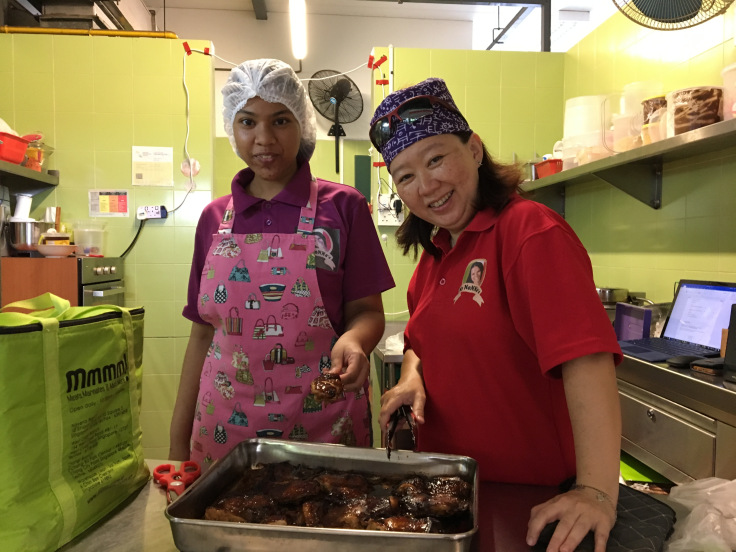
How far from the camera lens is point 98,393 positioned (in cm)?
97

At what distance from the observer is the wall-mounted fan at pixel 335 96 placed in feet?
15.6

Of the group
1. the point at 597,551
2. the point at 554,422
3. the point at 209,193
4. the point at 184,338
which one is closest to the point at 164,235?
the point at 209,193

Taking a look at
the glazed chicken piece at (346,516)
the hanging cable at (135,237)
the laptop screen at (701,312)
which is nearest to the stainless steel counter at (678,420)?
the laptop screen at (701,312)

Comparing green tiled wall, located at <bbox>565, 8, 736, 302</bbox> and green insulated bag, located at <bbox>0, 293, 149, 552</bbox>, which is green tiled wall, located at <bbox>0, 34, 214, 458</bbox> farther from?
green insulated bag, located at <bbox>0, 293, 149, 552</bbox>

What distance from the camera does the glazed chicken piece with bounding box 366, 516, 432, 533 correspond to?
83 centimetres

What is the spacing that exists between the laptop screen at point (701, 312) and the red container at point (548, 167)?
130 centimetres

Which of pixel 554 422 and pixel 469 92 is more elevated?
pixel 469 92

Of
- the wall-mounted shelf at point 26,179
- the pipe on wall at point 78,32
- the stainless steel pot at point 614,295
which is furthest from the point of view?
the pipe on wall at point 78,32

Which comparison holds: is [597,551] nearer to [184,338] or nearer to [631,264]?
[631,264]

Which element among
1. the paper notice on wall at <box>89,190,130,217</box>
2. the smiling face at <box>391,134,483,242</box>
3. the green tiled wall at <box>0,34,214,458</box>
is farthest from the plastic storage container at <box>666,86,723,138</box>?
the paper notice on wall at <box>89,190,130,217</box>

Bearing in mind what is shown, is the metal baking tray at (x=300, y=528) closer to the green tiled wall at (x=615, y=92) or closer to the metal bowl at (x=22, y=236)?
the green tiled wall at (x=615, y=92)

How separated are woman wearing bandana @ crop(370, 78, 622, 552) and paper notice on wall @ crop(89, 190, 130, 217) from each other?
3.15 meters

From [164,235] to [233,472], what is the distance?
3132mm

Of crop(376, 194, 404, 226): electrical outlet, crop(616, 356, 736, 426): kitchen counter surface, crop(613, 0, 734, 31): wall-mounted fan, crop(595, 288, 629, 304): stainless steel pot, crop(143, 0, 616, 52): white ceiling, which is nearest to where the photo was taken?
crop(616, 356, 736, 426): kitchen counter surface
